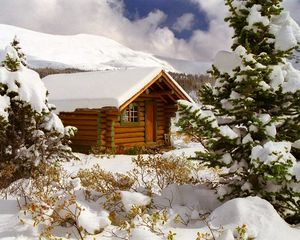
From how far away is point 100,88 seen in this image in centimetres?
1708

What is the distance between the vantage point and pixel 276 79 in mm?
5898

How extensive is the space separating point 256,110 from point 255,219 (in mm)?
1812

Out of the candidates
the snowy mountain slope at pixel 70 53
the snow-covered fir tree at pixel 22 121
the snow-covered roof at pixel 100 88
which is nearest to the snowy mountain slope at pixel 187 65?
the snowy mountain slope at pixel 70 53

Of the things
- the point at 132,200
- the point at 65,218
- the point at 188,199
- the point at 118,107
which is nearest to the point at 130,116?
the point at 118,107

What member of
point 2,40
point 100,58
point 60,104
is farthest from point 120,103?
point 2,40

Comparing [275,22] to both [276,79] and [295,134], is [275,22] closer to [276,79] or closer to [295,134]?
[276,79]

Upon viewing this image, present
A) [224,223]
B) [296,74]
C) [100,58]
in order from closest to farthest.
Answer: [224,223], [296,74], [100,58]

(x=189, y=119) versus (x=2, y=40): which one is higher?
(x=2, y=40)

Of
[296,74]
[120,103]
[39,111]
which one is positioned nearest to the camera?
[296,74]

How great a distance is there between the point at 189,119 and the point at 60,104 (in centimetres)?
1245

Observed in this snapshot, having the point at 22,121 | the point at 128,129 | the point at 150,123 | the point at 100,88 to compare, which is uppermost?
the point at 100,88

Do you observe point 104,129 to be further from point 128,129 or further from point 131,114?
point 131,114

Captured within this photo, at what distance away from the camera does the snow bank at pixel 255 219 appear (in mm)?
4930

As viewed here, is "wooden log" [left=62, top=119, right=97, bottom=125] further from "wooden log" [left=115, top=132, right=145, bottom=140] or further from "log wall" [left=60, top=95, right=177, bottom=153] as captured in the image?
"wooden log" [left=115, top=132, right=145, bottom=140]
